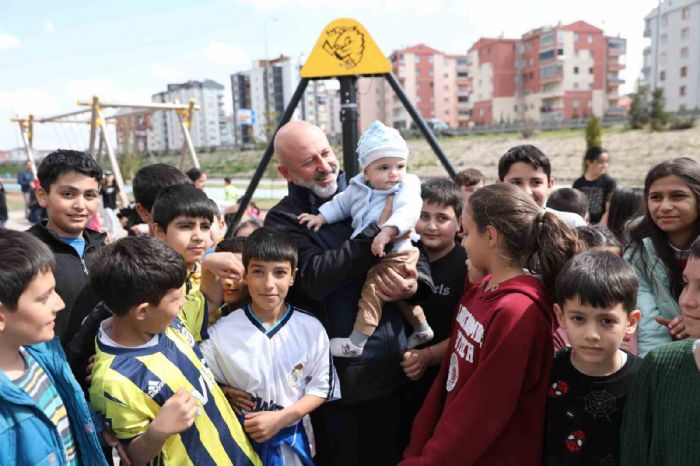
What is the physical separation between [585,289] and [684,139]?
95.7 ft

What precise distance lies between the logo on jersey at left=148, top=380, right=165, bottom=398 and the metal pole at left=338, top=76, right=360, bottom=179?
2.01 m

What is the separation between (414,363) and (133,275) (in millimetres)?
1151

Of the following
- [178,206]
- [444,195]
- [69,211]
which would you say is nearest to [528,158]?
[444,195]

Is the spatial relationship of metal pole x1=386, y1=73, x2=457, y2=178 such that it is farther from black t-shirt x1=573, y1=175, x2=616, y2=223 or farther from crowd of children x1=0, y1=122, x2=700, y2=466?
black t-shirt x1=573, y1=175, x2=616, y2=223

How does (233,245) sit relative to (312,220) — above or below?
below

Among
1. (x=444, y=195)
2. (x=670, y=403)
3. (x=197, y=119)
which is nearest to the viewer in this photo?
(x=670, y=403)

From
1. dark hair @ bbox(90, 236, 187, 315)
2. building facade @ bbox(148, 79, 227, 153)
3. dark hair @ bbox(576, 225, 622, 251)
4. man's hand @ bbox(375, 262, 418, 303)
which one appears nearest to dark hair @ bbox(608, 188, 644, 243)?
dark hair @ bbox(576, 225, 622, 251)

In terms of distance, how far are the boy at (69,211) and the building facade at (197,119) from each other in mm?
90481

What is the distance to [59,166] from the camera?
2354 millimetres

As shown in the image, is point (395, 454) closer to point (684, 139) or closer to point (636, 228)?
point (636, 228)

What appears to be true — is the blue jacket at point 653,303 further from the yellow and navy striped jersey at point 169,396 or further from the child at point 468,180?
the child at point 468,180

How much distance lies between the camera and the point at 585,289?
164cm

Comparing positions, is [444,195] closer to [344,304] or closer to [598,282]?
[344,304]

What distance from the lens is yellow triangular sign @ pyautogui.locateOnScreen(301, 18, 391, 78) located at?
3.37m
